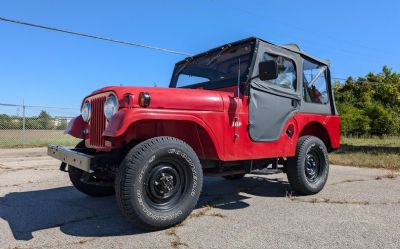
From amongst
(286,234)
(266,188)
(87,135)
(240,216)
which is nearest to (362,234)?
(286,234)

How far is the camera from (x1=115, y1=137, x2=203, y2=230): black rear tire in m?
3.73

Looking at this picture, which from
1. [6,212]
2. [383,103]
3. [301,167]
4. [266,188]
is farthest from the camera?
[383,103]

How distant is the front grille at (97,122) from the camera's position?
14.6ft

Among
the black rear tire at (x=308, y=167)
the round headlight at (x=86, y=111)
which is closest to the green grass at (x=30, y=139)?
the round headlight at (x=86, y=111)

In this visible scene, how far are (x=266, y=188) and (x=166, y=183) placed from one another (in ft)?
9.20

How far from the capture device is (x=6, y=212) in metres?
4.72

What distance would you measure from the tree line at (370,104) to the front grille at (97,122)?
21814 millimetres

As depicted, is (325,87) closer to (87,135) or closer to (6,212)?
(87,135)

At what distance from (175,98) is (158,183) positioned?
2.95 feet

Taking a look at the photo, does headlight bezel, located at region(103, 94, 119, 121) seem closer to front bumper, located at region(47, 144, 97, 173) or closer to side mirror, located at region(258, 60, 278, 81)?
front bumper, located at region(47, 144, 97, 173)

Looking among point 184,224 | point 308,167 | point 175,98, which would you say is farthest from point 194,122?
point 308,167

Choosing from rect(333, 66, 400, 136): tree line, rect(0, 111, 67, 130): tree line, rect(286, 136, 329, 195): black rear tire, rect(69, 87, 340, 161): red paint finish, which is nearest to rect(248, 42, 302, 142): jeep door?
rect(69, 87, 340, 161): red paint finish

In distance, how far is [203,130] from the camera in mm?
4496

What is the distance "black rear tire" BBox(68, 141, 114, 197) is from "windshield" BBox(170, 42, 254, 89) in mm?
1907
